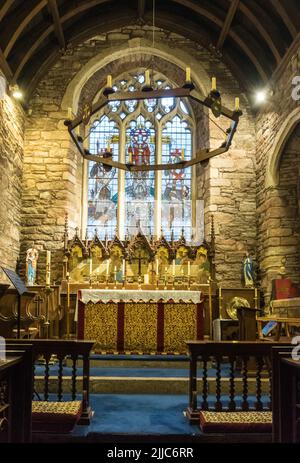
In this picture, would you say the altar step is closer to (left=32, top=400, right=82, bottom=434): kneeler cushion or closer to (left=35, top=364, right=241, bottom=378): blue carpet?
(left=35, top=364, right=241, bottom=378): blue carpet

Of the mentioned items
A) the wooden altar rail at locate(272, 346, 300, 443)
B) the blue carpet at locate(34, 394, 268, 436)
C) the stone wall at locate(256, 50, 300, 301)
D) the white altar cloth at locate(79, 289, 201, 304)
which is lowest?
the blue carpet at locate(34, 394, 268, 436)

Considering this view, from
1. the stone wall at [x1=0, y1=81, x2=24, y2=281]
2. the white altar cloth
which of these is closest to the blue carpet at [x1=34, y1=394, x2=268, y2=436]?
the white altar cloth

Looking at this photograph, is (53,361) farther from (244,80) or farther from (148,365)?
(244,80)

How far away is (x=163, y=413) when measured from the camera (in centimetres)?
445

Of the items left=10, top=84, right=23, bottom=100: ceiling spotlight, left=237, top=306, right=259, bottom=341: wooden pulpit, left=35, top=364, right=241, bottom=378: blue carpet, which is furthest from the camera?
left=10, top=84, right=23, bottom=100: ceiling spotlight

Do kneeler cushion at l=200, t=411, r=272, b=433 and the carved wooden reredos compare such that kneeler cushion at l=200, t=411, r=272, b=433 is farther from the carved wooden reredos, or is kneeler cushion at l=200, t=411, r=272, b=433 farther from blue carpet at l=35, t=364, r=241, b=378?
the carved wooden reredos

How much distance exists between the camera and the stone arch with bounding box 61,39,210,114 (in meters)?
10.0

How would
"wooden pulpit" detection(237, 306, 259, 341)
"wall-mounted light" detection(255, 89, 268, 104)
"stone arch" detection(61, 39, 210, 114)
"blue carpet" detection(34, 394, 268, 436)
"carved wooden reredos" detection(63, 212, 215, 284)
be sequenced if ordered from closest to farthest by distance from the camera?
"blue carpet" detection(34, 394, 268, 436)
"wooden pulpit" detection(237, 306, 259, 341)
"carved wooden reredos" detection(63, 212, 215, 284)
"wall-mounted light" detection(255, 89, 268, 104)
"stone arch" detection(61, 39, 210, 114)

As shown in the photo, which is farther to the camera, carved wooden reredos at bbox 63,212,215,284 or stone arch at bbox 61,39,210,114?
stone arch at bbox 61,39,210,114

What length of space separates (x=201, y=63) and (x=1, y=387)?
8.75 m

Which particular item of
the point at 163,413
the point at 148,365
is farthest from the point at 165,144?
the point at 163,413

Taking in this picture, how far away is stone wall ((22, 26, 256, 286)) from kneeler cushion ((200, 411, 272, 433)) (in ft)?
18.1

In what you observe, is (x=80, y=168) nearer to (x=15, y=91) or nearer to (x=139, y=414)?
(x=15, y=91)

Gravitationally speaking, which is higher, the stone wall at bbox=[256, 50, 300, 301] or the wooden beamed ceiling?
the wooden beamed ceiling
